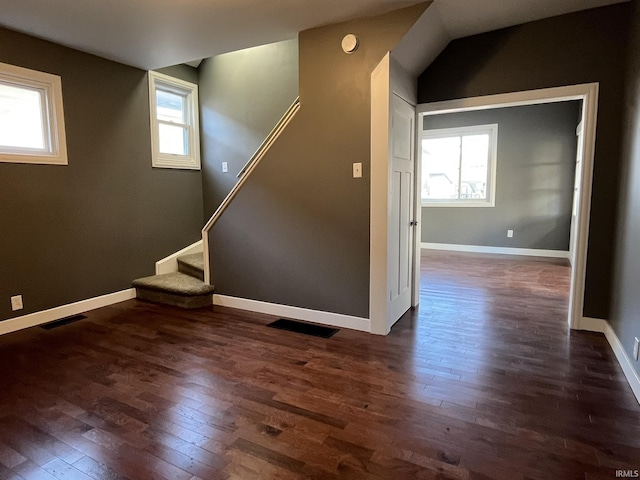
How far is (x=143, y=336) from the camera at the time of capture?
3188 millimetres

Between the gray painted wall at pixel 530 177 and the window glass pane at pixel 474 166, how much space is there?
0.87ft

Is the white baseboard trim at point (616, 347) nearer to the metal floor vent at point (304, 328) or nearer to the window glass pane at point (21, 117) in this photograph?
the metal floor vent at point (304, 328)

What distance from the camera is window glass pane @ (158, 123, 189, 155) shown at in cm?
474

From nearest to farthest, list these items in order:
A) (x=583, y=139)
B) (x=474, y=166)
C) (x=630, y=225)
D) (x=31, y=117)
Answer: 1. (x=630, y=225)
2. (x=583, y=139)
3. (x=31, y=117)
4. (x=474, y=166)

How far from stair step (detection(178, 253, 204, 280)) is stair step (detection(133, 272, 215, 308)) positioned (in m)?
0.09

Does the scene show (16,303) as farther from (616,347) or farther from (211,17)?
(616,347)

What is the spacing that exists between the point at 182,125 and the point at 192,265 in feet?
6.22

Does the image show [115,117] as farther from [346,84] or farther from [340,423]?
[340,423]

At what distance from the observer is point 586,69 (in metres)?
3.03

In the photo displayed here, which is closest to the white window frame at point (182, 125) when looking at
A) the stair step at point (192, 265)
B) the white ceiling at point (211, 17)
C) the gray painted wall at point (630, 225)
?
the white ceiling at point (211, 17)

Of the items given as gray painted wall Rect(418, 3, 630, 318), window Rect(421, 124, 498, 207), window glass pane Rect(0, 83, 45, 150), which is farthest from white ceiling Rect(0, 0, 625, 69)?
window Rect(421, 124, 498, 207)

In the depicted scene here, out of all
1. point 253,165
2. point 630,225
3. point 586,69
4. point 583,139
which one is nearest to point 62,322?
point 253,165

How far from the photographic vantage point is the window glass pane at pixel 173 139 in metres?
4.74

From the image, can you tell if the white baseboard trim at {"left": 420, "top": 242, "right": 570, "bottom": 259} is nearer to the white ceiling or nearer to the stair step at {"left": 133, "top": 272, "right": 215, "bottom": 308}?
the white ceiling
